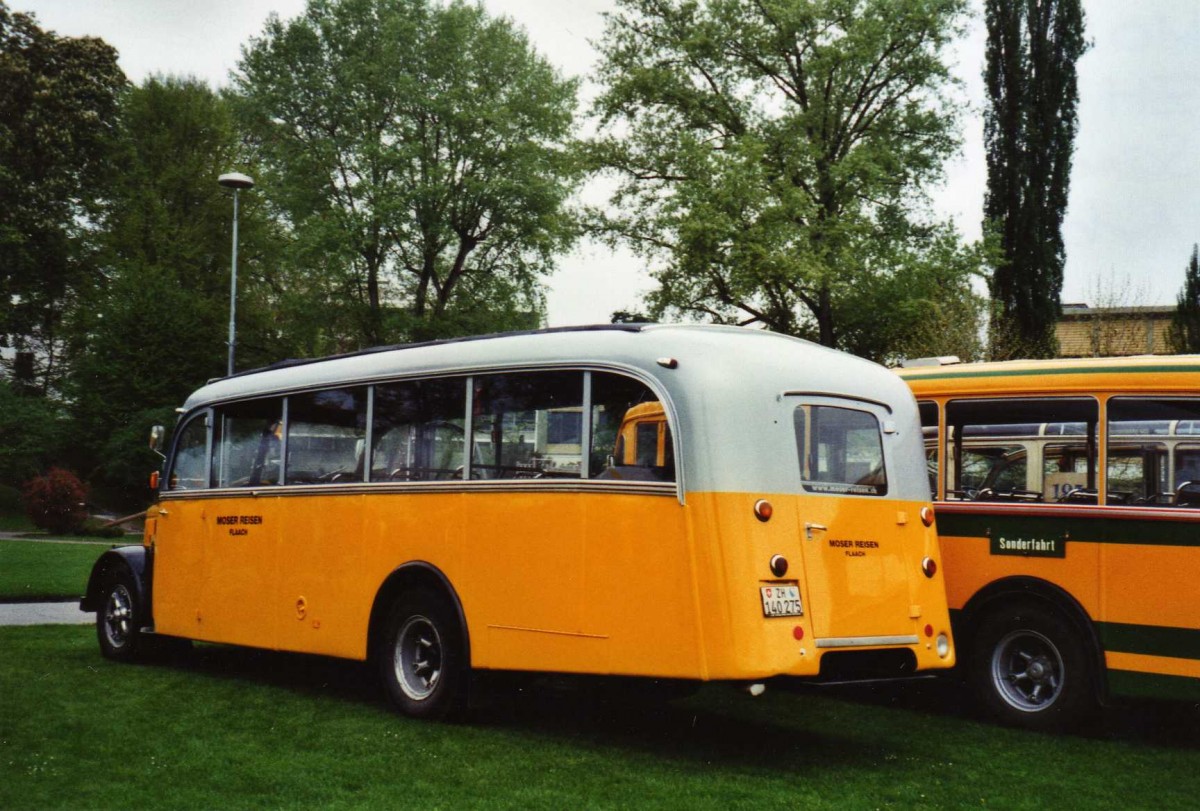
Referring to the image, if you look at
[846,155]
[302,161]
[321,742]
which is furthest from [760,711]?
[302,161]

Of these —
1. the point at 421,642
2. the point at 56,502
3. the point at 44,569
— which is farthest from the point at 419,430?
the point at 56,502

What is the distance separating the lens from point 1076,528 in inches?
393

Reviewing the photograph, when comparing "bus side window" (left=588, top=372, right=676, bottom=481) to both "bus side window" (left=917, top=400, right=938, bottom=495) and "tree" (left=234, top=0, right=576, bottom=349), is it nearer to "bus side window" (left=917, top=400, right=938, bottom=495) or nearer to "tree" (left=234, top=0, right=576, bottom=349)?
"bus side window" (left=917, top=400, right=938, bottom=495)

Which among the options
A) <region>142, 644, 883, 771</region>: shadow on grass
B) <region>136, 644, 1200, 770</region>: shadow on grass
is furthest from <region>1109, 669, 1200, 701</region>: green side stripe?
<region>142, 644, 883, 771</region>: shadow on grass

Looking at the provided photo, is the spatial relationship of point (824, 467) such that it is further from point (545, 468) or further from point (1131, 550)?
point (1131, 550)

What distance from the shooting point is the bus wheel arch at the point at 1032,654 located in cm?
989

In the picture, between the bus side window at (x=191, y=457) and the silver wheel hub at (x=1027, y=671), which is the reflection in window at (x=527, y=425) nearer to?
the silver wheel hub at (x=1027, y=671)

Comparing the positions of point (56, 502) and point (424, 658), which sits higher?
point (56, 502)

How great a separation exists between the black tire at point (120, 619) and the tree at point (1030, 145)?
2948cm

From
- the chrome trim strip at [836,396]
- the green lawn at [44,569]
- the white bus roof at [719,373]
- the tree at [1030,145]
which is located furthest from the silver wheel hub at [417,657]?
the tree at [1030,145]

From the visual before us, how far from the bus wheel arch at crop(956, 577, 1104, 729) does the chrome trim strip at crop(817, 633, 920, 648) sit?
1.63m

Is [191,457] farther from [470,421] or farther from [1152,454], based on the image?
[1152,454]

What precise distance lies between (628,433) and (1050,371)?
146 inches

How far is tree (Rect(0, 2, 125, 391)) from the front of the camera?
4588 cm
